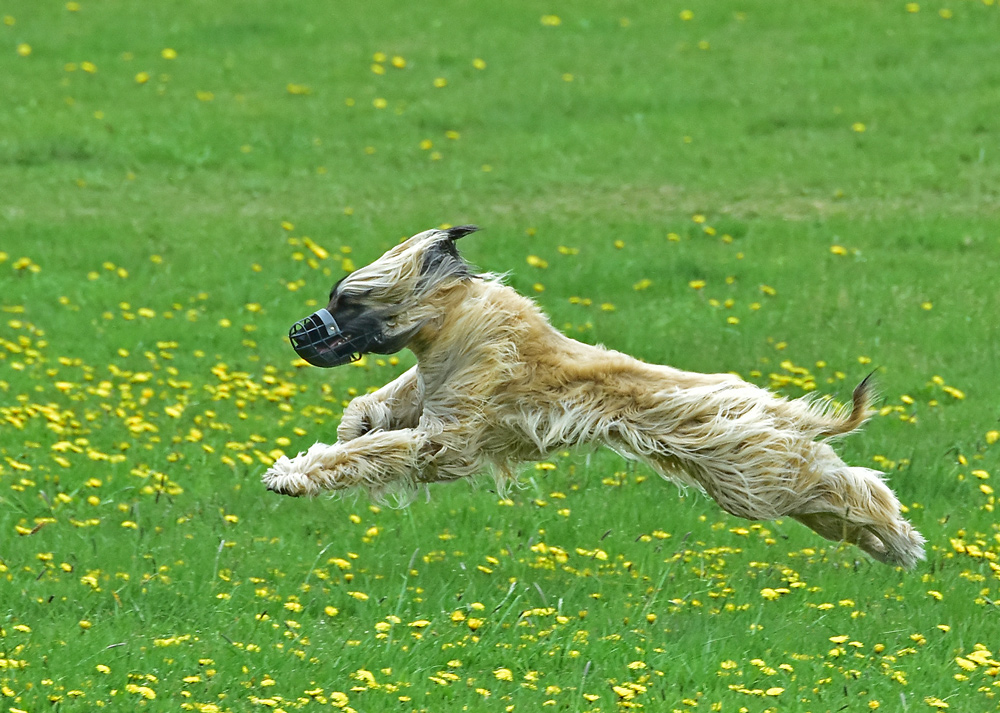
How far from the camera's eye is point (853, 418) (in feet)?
19.4

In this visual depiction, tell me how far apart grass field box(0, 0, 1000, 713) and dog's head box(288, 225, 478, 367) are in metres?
1.16

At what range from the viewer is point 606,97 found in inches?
677


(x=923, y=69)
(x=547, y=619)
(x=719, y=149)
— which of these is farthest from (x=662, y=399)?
(x=923, y=69)

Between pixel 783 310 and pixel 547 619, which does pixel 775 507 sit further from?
pixel 783 310

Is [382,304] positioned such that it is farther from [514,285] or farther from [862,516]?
[514,285]

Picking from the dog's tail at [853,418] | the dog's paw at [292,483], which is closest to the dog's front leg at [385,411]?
the dog's paw at [292,483]

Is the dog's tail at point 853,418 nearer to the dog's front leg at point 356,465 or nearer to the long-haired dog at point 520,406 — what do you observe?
the long-haired dog at point 520,406

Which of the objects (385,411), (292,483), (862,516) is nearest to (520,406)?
(385,411)

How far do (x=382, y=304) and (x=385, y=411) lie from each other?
Answer: 54 cm

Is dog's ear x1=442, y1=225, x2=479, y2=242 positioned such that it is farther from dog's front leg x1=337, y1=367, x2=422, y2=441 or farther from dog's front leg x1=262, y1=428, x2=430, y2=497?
dog's front leg x1=262, y1=428, x2=430, y2=497

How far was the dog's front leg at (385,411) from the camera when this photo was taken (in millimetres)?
6047

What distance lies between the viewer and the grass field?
224 inches

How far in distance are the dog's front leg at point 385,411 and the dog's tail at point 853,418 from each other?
1726 millimetres

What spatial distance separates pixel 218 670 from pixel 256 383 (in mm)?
4788
